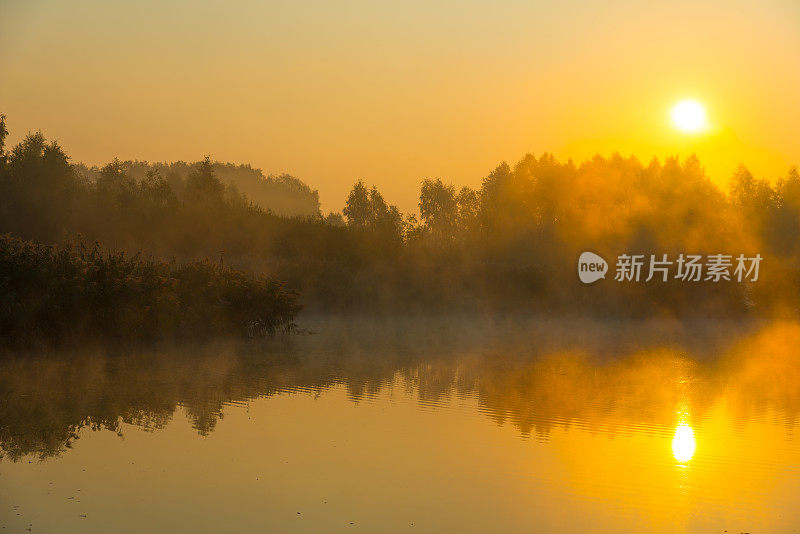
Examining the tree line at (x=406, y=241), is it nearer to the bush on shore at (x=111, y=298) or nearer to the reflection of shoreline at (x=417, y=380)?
the bush on shore at (x=111, y=298)

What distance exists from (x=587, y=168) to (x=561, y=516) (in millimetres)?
77064

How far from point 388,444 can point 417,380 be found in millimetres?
6424

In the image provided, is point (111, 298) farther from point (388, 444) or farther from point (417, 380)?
point (388, 444)

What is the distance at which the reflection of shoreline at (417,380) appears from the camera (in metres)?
11.8

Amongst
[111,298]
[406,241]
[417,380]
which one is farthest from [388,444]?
[406,241]

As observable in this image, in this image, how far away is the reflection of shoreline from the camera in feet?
38.7

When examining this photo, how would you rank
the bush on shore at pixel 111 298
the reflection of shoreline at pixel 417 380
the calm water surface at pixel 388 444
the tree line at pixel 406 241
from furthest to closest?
the tree line at pixel 406 241 → the bush on shore at pixel 111 298 → the reflection of shoreline at pixel 417 380 → the calm water surface at pixel 388 444

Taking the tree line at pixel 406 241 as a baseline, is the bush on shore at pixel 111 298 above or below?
below

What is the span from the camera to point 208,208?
48.5 metres

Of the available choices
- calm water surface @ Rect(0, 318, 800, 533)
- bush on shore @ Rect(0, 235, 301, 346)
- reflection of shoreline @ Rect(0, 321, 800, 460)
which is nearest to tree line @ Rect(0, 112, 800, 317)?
bush on shore @ Rect(0, 235, 301, 346)

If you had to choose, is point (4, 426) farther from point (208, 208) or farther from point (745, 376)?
point (208, 208)

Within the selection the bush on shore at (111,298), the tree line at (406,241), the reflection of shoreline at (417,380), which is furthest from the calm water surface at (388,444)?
the tree line at (406,241)

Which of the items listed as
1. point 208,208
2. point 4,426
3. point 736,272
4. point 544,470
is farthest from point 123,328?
point 736,272

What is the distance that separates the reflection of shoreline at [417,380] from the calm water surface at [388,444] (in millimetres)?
74
